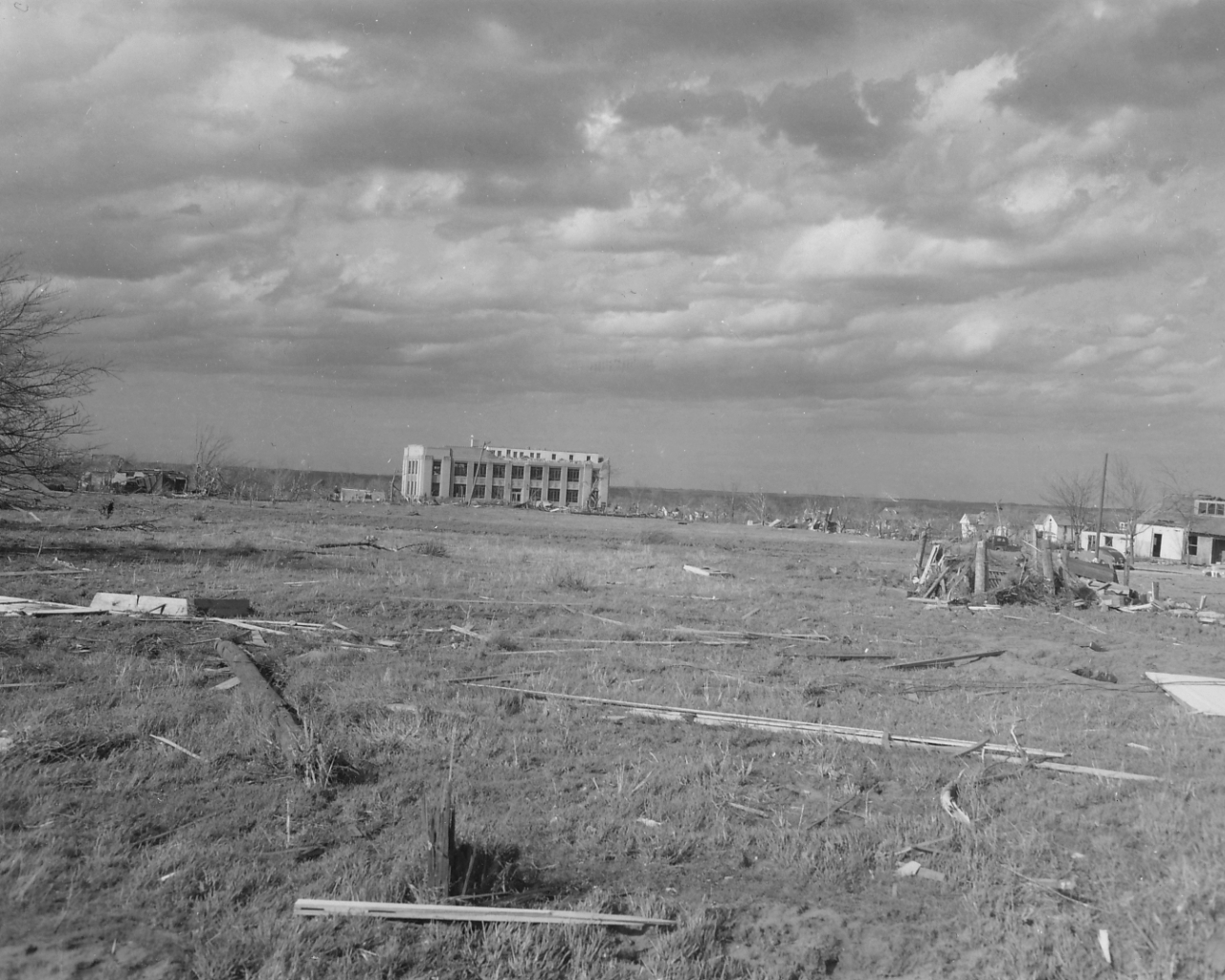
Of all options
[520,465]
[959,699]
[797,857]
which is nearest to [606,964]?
[797,857]

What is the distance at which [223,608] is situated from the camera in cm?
1455

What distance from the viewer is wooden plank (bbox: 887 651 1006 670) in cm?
1376

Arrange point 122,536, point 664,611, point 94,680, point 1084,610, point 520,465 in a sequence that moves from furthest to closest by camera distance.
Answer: point 520,465 → point 122,536 → point 1084,610 → point 664,611 → point 94,680

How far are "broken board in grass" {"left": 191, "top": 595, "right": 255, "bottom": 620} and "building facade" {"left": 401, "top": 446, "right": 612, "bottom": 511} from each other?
353 feet

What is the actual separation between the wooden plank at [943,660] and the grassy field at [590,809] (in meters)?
0.40

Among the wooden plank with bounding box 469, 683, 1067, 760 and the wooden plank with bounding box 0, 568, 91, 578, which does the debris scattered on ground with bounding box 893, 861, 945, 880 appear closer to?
the wooden plank with bounding box 469, 683, 1067, 760

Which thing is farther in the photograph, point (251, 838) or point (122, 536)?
point (122, 536)

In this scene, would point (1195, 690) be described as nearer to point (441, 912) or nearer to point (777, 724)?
point (777, 724)

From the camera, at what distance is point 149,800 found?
6.66 m

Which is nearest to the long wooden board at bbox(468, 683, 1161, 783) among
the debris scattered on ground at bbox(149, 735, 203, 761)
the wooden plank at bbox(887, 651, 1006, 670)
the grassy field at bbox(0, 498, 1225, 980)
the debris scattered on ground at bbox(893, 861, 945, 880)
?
the grassy field at bbox(0, 498, 1225, 980)

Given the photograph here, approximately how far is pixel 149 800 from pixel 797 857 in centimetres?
A: 455

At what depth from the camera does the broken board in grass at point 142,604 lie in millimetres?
14094

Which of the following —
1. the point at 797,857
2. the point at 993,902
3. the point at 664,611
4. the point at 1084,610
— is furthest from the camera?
the point at 1084,610

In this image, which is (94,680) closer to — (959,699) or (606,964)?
(606,964)
